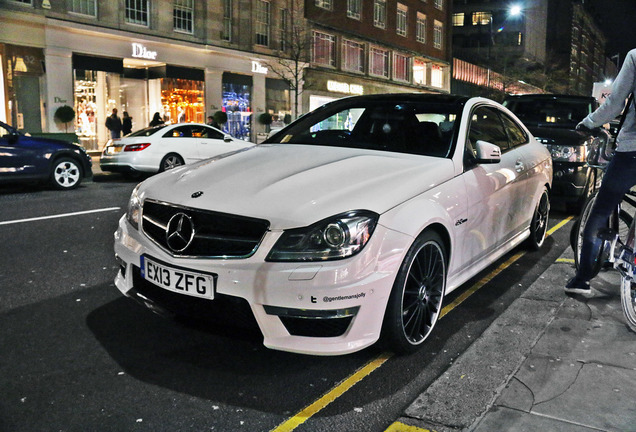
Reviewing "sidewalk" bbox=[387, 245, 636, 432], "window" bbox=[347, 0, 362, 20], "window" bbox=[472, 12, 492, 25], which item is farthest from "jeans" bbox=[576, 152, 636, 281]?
"window" bbox=[472, 12, 492, 25]

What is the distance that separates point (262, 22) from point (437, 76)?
22.0 meters

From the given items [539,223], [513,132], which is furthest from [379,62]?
[513,132]

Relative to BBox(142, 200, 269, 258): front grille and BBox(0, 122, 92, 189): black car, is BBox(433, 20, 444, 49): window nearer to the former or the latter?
A: BBox(0, 122, 92, 189): black car

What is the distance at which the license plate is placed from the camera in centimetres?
319

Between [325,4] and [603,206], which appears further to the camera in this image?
[325,4]

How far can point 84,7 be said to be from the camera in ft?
68.1

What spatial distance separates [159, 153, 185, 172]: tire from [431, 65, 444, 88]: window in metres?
34.6

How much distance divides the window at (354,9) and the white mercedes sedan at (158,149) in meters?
22.3

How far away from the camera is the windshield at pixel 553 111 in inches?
416

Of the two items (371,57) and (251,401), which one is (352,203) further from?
(371,57)

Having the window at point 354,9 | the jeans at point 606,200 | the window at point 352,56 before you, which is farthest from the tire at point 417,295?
the window at point 354,9

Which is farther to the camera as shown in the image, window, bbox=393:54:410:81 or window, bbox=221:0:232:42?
window, bbox=393:54:410:81

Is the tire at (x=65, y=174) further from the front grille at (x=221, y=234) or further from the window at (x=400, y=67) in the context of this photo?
the window at (x=400, y=67)

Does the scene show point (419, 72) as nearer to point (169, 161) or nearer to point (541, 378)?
point (169, 161)
